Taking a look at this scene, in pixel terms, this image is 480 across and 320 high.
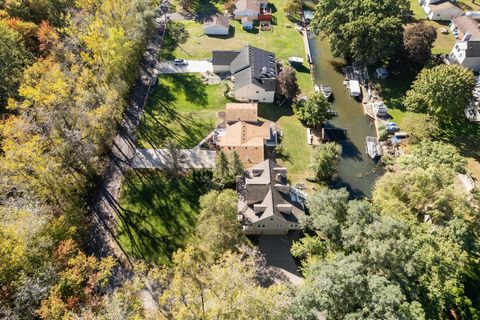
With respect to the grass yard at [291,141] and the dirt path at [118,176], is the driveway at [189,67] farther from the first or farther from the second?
the grass yard at [291,141]

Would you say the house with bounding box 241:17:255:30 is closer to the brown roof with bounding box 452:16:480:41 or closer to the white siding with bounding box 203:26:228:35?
the white siding with bounding box 203:26:228:35

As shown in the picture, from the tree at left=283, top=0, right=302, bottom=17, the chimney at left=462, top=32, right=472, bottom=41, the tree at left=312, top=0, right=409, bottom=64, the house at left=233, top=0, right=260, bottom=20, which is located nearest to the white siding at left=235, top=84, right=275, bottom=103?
the tree at left=312, top=0, right=409, bottom=64

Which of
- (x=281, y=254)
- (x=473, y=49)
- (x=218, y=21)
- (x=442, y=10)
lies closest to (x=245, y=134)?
(x=281, y=254)

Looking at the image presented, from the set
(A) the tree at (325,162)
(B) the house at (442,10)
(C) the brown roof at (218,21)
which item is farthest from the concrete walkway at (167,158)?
(B) the house at (442,10)

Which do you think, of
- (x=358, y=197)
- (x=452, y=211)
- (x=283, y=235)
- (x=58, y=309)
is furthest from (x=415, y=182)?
(x=58, y=309)

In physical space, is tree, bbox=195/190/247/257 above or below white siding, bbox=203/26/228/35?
below

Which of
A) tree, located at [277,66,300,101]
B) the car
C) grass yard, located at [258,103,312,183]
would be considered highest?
tree, located at [277,66,300,101]

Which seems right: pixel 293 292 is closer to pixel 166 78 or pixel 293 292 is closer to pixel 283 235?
pixel 283 235
